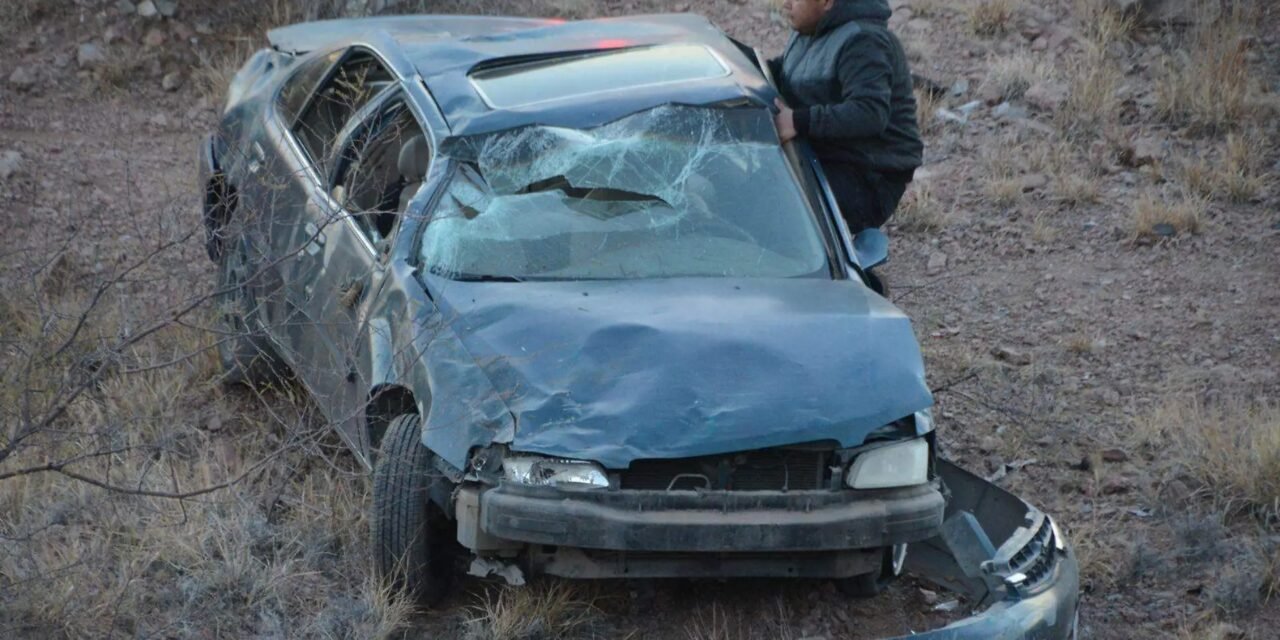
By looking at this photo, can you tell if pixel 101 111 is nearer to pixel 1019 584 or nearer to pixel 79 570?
pixel 79 570

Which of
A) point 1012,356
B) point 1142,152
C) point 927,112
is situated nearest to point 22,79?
point 927,112

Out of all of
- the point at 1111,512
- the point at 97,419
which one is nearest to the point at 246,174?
the point at 97,419

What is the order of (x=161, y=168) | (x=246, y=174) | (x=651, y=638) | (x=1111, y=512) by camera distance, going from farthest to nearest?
(x=161, y=168) → (x=246, y=174) → (x=1111, y=512) → (x=651, y=638)

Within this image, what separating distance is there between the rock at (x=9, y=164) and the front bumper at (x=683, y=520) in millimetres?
5692

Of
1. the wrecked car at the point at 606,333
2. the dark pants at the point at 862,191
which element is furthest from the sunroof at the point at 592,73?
the dark pants at the point at 862,191

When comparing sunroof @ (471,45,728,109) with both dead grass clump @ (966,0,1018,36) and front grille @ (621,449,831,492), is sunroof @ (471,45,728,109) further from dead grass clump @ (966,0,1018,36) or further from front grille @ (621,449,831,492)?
dead grass clump @ (966,0,1018,36)

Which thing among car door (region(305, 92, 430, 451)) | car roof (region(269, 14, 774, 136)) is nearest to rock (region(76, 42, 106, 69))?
car roof (region(269, 14, 774, 136))

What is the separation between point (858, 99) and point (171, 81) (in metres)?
5.89

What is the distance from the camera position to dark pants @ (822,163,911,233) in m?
6.25

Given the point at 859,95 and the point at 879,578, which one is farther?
the point at 859,95

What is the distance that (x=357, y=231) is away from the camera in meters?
5.39

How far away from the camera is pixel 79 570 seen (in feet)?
15.2

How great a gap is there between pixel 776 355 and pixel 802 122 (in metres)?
1.59

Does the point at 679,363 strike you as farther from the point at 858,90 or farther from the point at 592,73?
the point at 858,90
